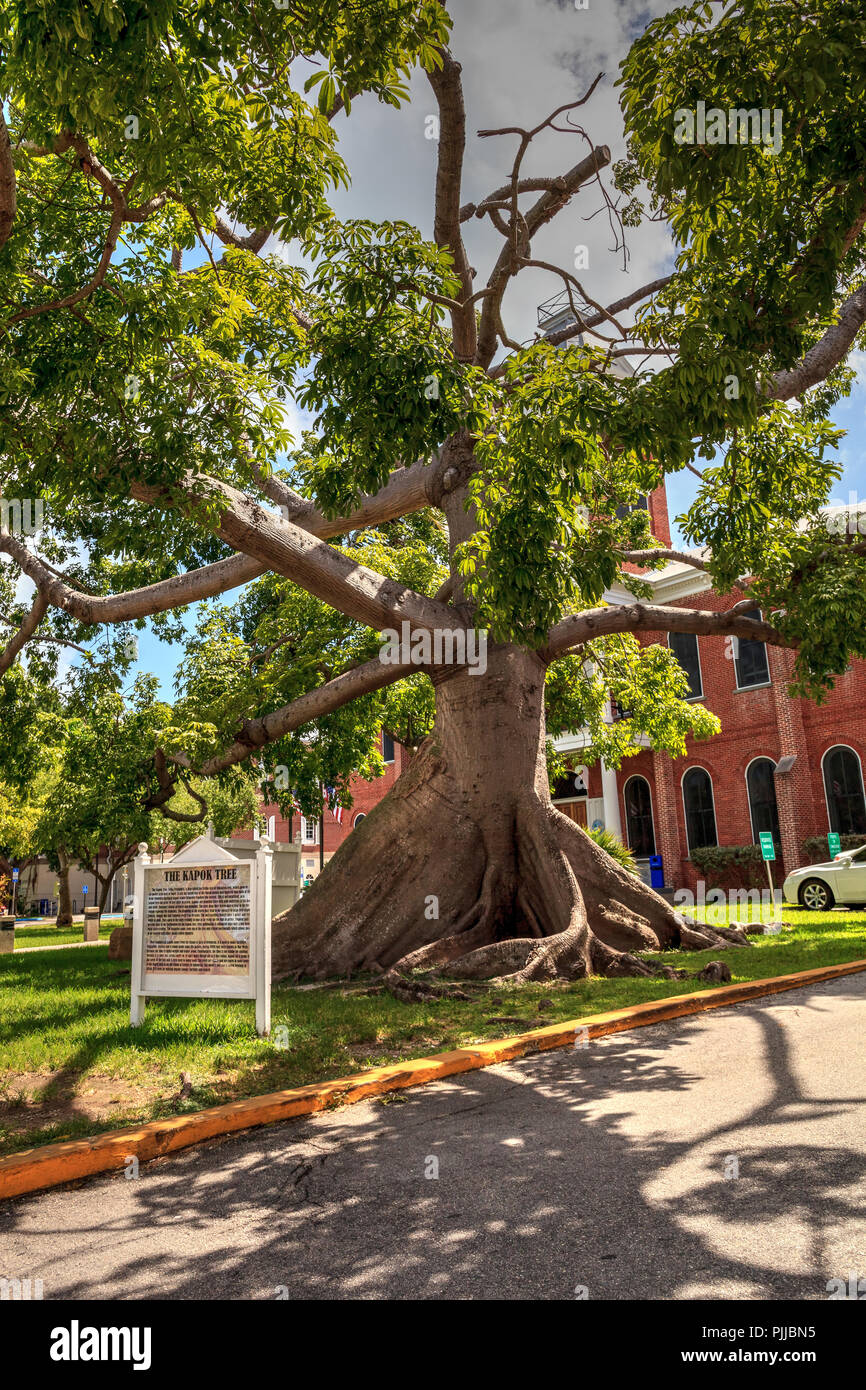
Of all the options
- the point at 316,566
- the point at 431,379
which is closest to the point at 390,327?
the point at 431,379

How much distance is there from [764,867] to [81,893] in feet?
185

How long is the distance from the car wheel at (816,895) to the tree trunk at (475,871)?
814cm

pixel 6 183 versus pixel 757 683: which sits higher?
pixel 757 683

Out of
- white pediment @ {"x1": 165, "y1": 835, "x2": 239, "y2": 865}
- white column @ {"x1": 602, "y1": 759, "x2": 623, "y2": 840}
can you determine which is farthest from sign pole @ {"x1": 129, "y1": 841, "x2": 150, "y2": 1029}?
white column @ {"x1": 602, "y1": 759, "x2": 623, "y2": 840}

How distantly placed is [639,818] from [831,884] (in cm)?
1224

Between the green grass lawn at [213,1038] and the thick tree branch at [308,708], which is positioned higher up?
the thick tree branch at [308,708]

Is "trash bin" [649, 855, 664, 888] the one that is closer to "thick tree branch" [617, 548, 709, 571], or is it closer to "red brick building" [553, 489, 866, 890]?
"red brick building" [553, 489, 866, 890]

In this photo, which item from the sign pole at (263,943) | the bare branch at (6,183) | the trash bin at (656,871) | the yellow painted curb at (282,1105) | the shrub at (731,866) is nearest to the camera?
the yellow painted curb at (282,1105)

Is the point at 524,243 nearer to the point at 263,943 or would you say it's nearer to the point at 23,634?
the point at 23,634

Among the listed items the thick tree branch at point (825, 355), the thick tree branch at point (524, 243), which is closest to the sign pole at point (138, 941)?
the thick tree branch at point (524, 243)

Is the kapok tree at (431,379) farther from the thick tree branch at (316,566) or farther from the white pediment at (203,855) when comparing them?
the white pediment at (203,855)

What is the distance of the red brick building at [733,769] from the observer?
25812mm

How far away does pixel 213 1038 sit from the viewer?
7457mm

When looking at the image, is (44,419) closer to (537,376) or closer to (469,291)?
(537,376)
